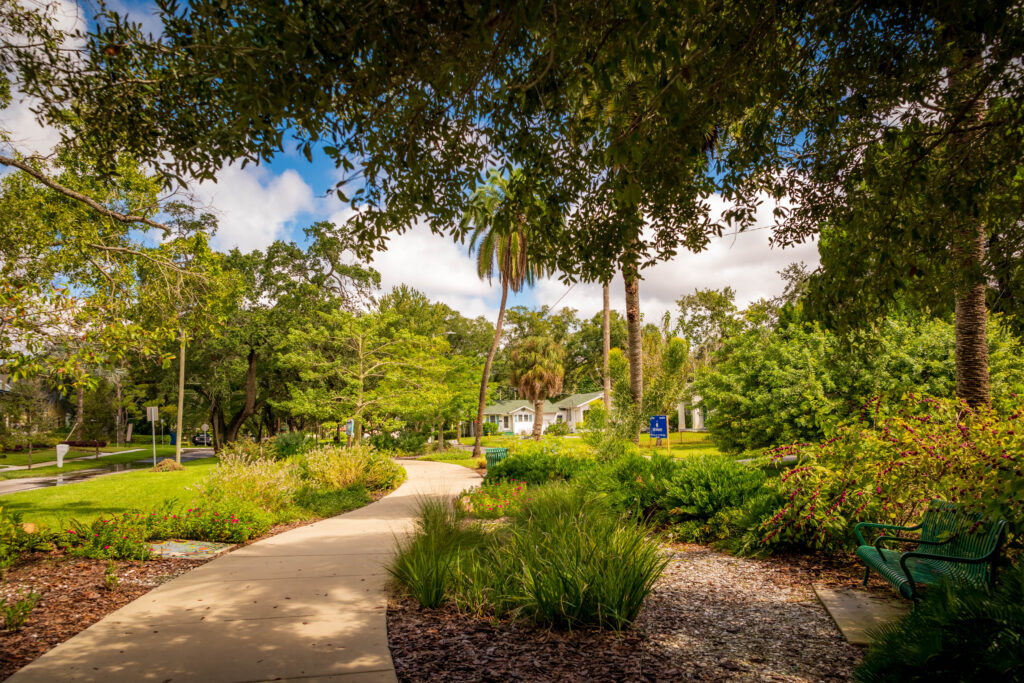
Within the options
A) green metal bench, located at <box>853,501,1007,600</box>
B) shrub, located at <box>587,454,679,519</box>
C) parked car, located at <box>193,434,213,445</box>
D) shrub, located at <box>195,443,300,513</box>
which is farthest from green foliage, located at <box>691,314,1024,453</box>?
parked car, located at <box>193,434,213,445</box>

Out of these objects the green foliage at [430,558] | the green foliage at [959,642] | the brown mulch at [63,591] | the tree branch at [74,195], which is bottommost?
the brown mulch at [63,591]

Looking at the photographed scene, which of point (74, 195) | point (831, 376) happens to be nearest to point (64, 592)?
point (74, 195)

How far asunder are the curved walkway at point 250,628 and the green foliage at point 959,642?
8.87ft

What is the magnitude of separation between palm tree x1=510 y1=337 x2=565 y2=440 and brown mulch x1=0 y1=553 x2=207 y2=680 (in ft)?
83.9

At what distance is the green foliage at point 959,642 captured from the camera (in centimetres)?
184

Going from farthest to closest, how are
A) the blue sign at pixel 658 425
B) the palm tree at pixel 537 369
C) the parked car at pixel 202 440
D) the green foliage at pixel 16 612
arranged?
the parked car at pixel 202 440 < the palm tree at pixel 537 369 < the blue sign at pixel 658 425 < the green foliage at pixel 16 612

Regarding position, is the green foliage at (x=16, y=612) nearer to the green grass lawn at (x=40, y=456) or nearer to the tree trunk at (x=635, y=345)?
the tree trunk at (x=635, y=345)

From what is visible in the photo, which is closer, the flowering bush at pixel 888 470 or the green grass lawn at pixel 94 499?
the flowering bush at pixel 888 470

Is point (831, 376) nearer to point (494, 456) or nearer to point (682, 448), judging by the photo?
point (494, 456)

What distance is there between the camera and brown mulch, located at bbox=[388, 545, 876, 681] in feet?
11.3

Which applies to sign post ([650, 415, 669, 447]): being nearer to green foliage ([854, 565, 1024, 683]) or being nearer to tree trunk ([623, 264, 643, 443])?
tree trunk ([623, 264, 643, 443])

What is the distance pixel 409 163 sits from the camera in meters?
3.52

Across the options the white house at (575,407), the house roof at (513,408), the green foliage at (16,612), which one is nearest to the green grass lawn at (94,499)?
the green foliage at (16,612)

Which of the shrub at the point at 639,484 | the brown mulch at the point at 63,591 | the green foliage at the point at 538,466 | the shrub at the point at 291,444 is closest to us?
the brown mulch at the point at 63,591
